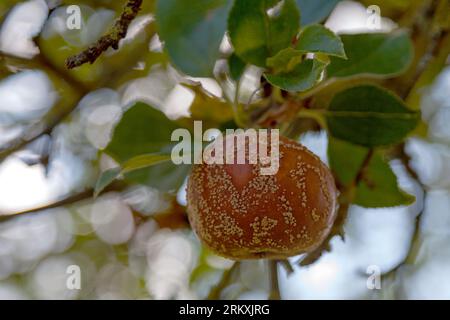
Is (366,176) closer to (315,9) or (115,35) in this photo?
(315,9)

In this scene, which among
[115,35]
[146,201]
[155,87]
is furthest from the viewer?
[155,87]

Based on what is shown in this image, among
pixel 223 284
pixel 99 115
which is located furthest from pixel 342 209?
pixel 99 115

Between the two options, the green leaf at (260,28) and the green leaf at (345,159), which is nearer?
the green leaf at (260,28)

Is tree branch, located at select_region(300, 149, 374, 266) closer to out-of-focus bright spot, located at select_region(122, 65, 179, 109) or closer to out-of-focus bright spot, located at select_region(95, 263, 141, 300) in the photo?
out-of-focus bright spot, located at select_region(122, 65, 179, 109)

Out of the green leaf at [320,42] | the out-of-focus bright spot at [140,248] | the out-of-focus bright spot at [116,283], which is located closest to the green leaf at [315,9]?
the green leaf at [320,42]

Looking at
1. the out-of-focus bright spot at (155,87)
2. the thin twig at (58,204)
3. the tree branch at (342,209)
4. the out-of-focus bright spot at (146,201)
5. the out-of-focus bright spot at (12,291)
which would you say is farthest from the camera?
the out-of-focus bright spot at (12,291)

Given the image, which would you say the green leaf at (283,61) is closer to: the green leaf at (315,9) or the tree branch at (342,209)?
the green leaf at (315,9)

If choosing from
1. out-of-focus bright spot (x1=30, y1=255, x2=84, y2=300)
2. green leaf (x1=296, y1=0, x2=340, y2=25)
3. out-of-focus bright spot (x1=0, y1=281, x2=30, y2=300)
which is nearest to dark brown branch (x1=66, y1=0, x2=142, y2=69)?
green leaf (x1=296, y1=0, x2=340, y2=25)
